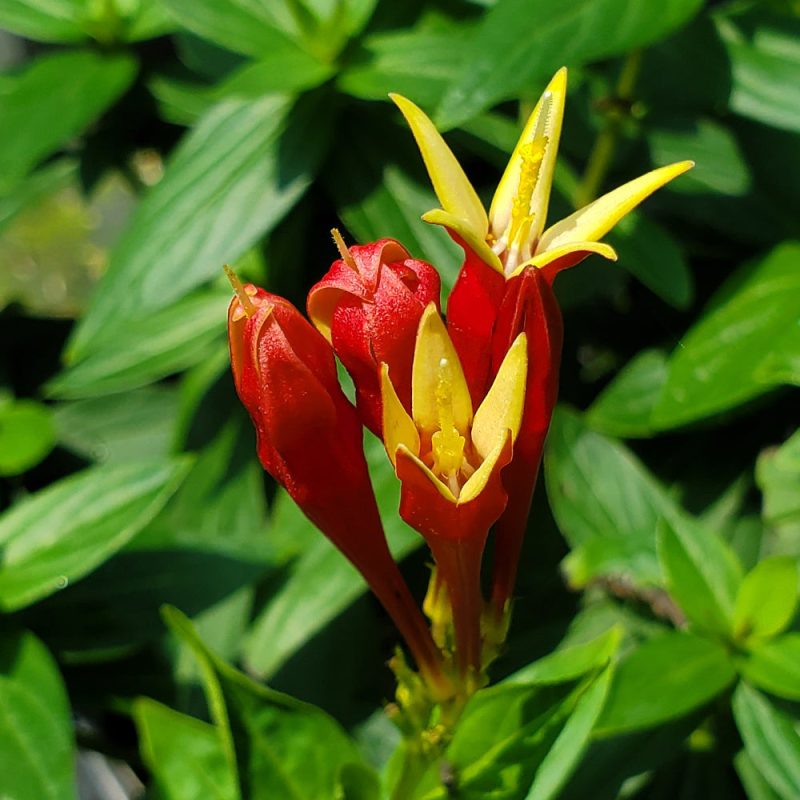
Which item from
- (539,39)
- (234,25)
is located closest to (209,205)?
(234,25)

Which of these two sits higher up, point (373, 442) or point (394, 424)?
point (394, 424)

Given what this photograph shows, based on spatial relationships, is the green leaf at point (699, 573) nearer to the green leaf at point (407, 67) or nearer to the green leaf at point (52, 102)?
the green leaf at point (407, 67)

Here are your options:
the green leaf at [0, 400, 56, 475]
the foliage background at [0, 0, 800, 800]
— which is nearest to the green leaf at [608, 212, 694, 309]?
the foliage background at [0, 0, 800, 800]

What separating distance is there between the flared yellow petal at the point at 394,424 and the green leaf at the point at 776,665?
24 centimetres

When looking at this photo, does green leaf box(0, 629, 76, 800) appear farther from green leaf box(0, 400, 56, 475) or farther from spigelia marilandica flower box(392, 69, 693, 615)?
spigelia marilandica flower box(392, 69, 693, 615)

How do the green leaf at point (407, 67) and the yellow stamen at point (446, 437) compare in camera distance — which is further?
the green leaf at point (407, 67)

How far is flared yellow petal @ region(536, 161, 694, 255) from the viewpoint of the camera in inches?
13.9

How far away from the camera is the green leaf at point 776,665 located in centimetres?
49

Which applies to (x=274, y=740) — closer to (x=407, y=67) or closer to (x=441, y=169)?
(x=441, y=169)

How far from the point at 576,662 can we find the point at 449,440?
5.2 inches

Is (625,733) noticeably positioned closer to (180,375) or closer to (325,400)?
(325,400)

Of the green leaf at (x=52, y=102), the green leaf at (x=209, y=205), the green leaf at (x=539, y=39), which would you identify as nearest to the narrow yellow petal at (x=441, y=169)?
the green leaf at (x=539, y=39)

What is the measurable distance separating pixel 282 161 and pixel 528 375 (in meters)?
0.29

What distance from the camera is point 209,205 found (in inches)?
23.9
